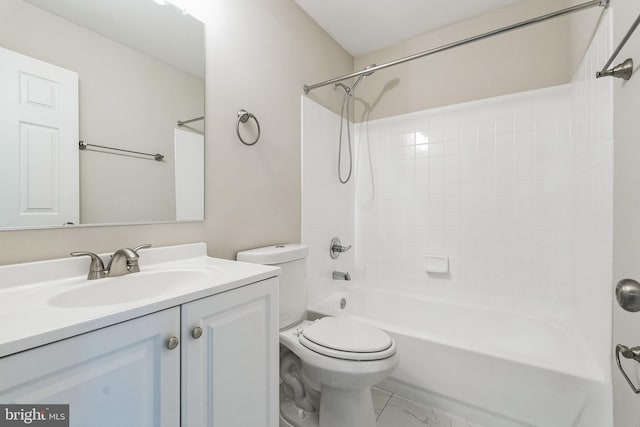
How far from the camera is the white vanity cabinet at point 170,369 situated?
520 mm

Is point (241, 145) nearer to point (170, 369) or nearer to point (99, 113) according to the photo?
point (99, 113)

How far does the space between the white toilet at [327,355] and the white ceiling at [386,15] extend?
5.34 feet

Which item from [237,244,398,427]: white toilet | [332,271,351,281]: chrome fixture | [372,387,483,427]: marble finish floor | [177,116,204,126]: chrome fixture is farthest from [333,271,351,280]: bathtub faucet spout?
[177,116,204,126]: chrome fixture

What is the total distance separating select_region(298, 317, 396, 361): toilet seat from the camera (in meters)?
1.16

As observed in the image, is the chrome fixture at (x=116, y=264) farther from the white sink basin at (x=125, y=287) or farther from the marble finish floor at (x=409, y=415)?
the marble finish floor at (x=409, y=415)

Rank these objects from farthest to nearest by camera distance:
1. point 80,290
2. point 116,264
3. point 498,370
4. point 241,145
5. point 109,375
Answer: point 241,145 → point 498,370 → point 116,264 → point 80,290 → point 109,375

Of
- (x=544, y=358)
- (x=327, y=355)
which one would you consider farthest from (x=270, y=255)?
(x=544, y=358)

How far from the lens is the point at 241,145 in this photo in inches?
57.7

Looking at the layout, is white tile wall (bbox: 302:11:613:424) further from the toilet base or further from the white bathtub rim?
the toilet base

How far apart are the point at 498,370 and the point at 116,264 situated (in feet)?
5.43

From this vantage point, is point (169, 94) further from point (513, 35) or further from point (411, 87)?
point (513, 35)

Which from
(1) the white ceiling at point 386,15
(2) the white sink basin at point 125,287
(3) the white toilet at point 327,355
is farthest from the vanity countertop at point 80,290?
(1) the white ceiling at point 386,15

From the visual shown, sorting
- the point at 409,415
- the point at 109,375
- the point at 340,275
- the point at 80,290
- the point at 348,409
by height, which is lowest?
the point at 409,415

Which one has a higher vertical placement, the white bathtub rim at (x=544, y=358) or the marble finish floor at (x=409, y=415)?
the white bathtub rim at (x=544, y=358)
